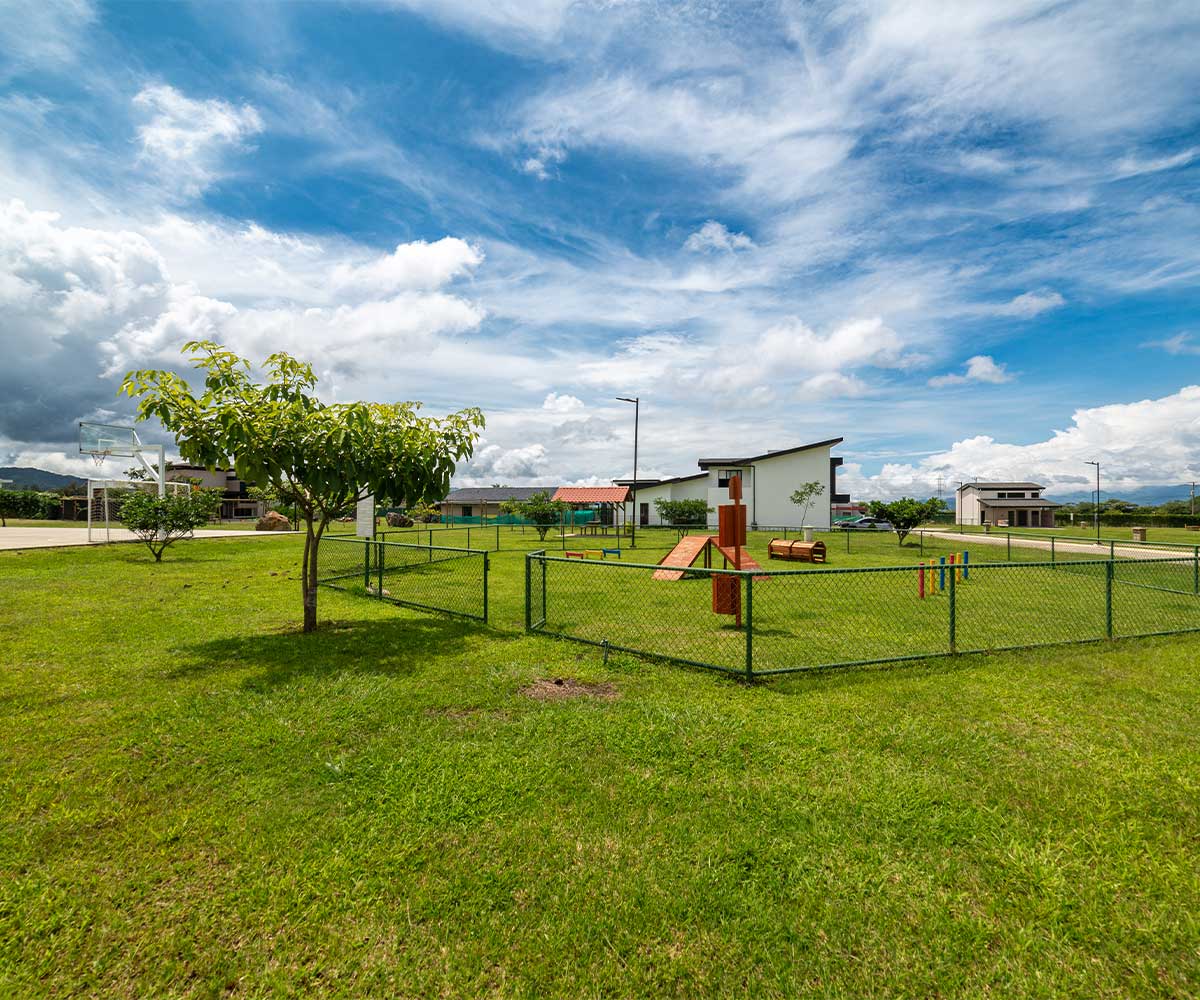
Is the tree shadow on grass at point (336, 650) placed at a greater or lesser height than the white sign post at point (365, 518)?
lesser

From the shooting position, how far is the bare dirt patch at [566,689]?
5.87 metres

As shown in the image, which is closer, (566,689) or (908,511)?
(566,689)

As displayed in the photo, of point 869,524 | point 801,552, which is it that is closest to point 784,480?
point 869,524

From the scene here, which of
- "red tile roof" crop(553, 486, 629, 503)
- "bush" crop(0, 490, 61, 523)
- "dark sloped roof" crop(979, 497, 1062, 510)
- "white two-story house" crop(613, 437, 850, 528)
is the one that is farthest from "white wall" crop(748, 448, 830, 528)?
"bush" crop(0, 490, 61, 523)

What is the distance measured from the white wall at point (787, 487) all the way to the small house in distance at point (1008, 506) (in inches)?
1125

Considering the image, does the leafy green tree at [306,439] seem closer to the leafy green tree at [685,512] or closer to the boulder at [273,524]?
the boulder at [273,524]

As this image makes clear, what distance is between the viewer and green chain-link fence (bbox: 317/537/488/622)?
10.6 meters

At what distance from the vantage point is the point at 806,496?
4631 cm

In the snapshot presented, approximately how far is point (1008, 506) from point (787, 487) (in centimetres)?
3427

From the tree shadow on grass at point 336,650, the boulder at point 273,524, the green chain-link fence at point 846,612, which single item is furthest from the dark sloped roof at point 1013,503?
the boulder at point 273,524

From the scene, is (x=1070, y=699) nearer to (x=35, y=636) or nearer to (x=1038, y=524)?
(x=35, y=636)

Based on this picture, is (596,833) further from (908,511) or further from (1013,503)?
(1013,503)

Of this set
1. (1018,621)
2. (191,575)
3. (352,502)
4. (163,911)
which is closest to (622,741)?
(163,911)

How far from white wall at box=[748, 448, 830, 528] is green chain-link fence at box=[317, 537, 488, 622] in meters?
34.9
